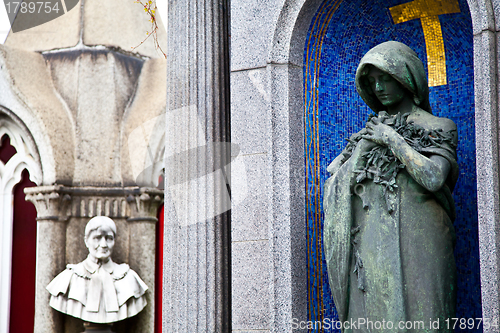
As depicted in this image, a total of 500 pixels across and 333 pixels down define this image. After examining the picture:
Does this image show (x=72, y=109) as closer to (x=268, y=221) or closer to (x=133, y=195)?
(x=133, y=195)

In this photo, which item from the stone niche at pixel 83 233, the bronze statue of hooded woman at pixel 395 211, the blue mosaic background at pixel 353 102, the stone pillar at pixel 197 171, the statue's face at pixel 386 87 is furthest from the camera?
the stone niche at pixel 83 233

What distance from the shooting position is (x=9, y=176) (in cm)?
1266

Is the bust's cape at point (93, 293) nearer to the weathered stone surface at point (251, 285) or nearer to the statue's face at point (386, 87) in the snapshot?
the weathered stone surface at point (251, 285)

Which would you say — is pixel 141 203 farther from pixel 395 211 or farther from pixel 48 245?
pixel 395 211

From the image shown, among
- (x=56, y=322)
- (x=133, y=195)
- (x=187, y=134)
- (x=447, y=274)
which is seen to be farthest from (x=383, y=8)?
(x=56, y=322)

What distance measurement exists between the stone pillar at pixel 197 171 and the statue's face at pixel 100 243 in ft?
15.2

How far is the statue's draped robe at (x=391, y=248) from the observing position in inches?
211

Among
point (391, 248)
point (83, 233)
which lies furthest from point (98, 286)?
point (391, 248)

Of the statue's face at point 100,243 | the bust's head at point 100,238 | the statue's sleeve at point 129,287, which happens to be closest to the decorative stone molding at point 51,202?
the bust's head at point 100,238

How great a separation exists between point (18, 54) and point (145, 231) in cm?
363

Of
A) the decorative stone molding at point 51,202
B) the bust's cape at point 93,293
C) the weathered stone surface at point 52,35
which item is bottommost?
the bust's cape at point 93,293

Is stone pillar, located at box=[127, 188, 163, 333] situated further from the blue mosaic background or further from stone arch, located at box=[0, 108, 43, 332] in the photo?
the blue mosaic background

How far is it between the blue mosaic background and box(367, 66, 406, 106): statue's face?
0.74 m

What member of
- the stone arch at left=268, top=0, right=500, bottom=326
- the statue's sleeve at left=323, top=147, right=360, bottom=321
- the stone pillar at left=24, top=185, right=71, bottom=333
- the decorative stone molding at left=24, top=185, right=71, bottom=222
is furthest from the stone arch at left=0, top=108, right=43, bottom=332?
the statue's sleeve at left=323, top=147, right=360, bottom=321
